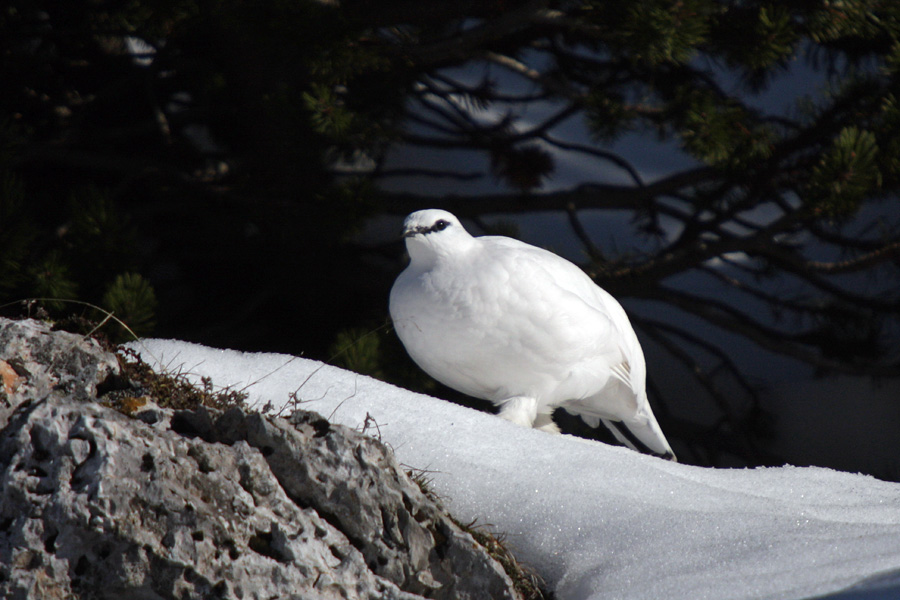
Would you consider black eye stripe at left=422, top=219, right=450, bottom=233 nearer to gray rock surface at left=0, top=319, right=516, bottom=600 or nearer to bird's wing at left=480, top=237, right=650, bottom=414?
bird's wing at left=480, top=237, right=650, bottom=414

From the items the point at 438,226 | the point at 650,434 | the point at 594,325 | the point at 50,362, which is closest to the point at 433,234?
the point at 438,226

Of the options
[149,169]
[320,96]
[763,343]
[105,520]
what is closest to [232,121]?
[149,169]

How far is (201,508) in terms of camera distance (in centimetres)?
104

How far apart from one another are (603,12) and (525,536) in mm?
1458

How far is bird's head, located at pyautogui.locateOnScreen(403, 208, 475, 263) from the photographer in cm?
194

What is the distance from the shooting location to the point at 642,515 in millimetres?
1449

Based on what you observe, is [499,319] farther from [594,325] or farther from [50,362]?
[50,362]

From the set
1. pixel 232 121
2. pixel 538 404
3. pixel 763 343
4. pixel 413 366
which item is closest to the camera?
pixel 538 404

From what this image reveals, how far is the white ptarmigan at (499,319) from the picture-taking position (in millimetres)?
1875

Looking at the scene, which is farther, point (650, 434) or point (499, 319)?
point (650, 434)

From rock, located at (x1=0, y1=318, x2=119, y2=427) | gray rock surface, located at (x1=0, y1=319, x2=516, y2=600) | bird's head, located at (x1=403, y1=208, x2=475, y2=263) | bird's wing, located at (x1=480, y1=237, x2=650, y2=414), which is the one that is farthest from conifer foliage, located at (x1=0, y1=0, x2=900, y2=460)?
gray rock surface, located at (x1=0, y1=319, x2=516, y2=600)

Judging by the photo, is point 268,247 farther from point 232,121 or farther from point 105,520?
point 105,520

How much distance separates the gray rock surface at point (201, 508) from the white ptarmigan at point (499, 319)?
669 millimetres

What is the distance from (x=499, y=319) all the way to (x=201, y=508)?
991 mm
